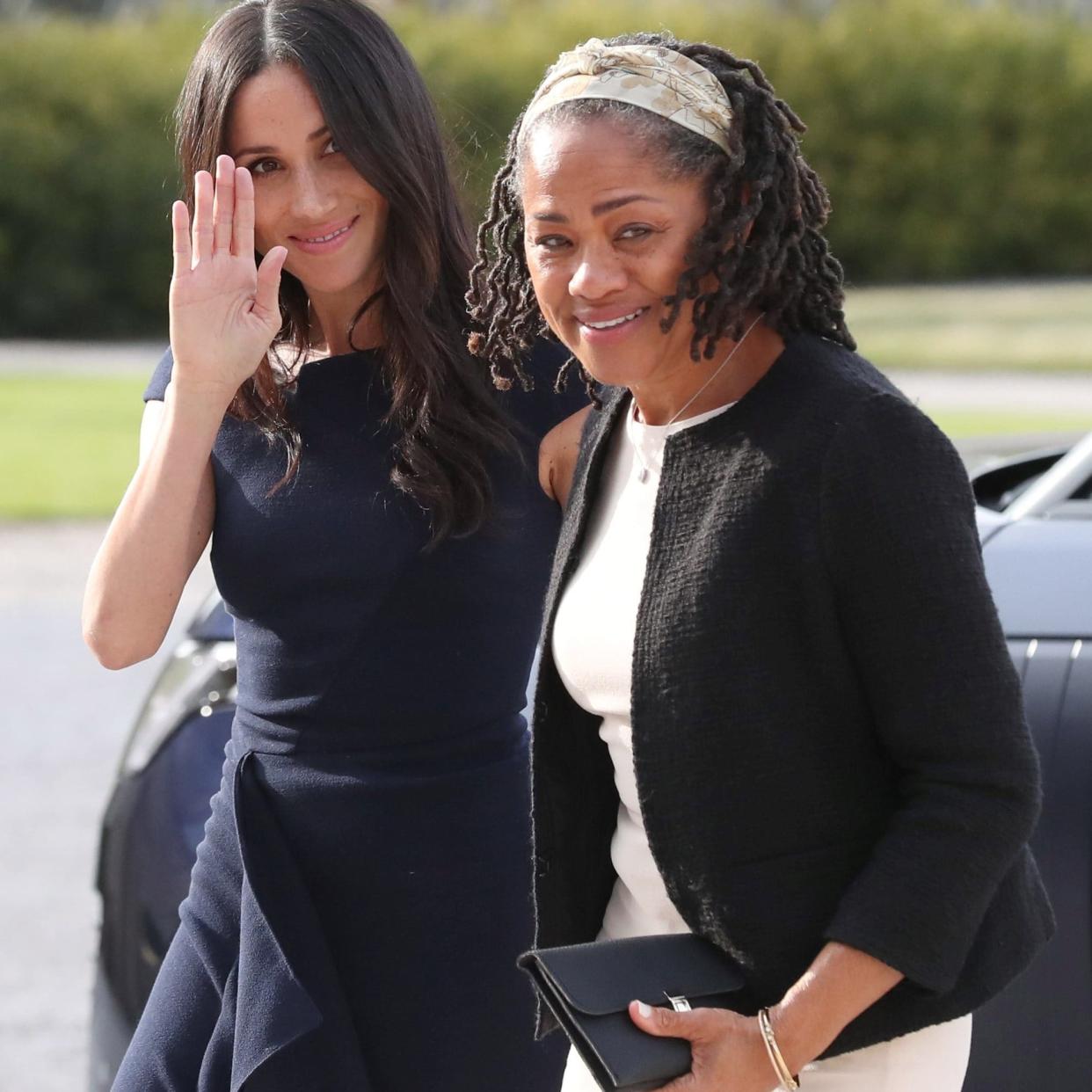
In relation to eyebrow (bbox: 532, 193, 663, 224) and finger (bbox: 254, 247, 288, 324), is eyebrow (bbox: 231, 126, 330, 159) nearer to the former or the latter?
finger (bbox: 254, 247, 288, 324)

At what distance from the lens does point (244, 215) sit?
221 centimetres

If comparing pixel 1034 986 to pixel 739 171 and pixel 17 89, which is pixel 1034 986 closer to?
pixel 739 171

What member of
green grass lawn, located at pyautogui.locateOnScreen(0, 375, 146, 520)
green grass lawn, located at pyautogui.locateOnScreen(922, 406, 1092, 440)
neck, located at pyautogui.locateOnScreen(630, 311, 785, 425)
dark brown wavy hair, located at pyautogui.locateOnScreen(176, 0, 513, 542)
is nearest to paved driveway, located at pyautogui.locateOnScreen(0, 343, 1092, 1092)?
neck, located at pyautogui.locateOnScreen(630, 311, 785, 425)

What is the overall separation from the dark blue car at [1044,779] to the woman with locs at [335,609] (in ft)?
1.71

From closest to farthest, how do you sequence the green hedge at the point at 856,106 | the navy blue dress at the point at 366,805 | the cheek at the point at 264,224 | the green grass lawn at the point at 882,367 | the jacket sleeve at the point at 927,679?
the jacket sleeve at the point at 927,679 → the navy blue dress at the point at 366,805 → the cheek at the point at 264,224 → the green grass lawn at the point at 882,367 → the green hedge at the point at 856,106

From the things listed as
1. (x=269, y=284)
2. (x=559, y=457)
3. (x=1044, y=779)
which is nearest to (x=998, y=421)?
(x=1044, y=779)

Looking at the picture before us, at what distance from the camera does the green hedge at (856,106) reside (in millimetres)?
22391

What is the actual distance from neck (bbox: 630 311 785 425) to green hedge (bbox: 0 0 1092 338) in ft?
69.0

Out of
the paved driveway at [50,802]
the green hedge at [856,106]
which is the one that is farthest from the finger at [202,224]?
the green hedge at [856,106]

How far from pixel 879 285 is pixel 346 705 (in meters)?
22.8

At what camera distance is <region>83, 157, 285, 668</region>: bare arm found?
86.5 inches

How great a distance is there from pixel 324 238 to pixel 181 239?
0.56 ft

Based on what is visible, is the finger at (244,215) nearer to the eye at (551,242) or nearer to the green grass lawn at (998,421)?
the eye at (551,242)

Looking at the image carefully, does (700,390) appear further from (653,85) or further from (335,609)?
(335,609)
